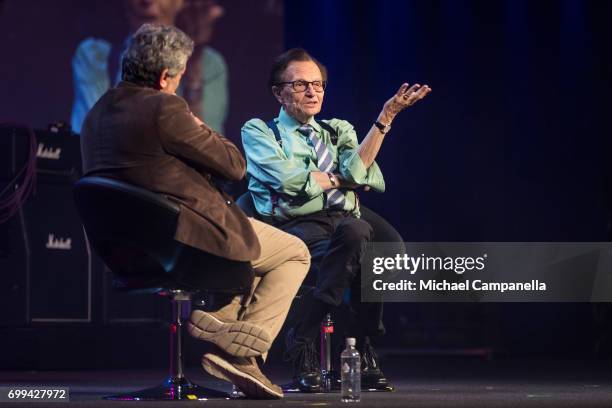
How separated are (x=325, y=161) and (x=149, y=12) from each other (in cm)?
276

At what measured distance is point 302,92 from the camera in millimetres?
3885

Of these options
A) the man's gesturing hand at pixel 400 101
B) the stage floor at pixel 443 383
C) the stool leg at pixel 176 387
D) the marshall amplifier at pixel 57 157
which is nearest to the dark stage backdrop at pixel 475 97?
the stage floor at pixel 443 383

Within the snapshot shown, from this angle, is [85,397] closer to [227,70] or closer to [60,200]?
[60,200]

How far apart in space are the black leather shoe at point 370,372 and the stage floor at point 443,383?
0.12 m

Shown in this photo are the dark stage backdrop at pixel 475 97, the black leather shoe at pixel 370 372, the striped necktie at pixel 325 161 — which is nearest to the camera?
the black leather shoe at pixel 370 372

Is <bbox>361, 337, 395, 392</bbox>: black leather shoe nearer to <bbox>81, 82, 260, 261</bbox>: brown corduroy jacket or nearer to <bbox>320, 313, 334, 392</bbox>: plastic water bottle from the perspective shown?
<bbox>320, 313, 334, 392</bbox>: plastic water bottle

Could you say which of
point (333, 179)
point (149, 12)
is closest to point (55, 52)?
point (149, 12)

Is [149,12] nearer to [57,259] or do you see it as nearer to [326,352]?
[57,259]

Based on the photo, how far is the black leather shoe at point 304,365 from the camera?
3.60 m

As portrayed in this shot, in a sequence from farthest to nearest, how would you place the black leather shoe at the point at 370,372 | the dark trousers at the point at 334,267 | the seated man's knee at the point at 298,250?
the black leather shoe at the point at 370,372 < the dark trousers at the point at 334,267 < the seated man's knee at the point at 298,250

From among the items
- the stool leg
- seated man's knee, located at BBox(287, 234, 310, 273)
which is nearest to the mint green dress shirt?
seated man's knee, located at BBox(287, 234, 310, 273)

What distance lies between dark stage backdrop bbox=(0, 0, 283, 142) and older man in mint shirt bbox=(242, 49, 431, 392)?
8.17 ft

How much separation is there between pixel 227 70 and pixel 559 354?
2738 mm

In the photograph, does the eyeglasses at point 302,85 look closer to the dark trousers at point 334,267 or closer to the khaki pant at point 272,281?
the dark trousers at point 334,267
